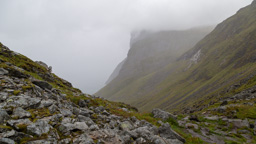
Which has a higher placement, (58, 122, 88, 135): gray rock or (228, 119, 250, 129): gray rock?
(58, 122, 88, 135): gray rock

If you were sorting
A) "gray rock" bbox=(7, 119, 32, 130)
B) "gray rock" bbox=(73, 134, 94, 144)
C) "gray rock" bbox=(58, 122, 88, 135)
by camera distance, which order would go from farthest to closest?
"gray rock" bbox=(58, 122, 88, 135) < "gray rock" bbox=(73, 134, 94, 144) < "gray rock" bbox=(7, 119, 32, 130)

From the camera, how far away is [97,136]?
9.98 metres

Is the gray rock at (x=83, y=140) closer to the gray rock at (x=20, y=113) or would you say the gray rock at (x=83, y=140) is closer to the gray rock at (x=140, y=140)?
the gray rock at (x=140, y=140)

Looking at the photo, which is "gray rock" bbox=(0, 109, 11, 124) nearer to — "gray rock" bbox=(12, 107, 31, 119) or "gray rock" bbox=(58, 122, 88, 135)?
"gray rock" bbox=(12, 107, 31, 119)

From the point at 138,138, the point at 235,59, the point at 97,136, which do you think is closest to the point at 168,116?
the point at 138,138

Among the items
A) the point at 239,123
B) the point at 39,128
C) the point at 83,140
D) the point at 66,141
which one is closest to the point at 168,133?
the point at 83,140

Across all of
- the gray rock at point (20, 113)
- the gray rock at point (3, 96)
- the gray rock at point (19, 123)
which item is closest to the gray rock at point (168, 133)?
the gray rock at point (19, 123)

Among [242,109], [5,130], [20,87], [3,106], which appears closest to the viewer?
[5,130]

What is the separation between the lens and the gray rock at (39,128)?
8.17m

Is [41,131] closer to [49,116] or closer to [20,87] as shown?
[49,116]

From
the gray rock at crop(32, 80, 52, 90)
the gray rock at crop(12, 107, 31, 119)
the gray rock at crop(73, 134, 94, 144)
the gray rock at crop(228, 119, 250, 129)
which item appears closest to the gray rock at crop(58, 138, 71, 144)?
the gray rock at crop(73, 134, 94, 144)

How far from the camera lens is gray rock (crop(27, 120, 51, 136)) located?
26.8 feet

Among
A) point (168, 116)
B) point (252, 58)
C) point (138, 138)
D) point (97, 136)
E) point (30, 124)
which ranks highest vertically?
point (30, 124)

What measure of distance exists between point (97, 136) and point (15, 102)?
6669mm
